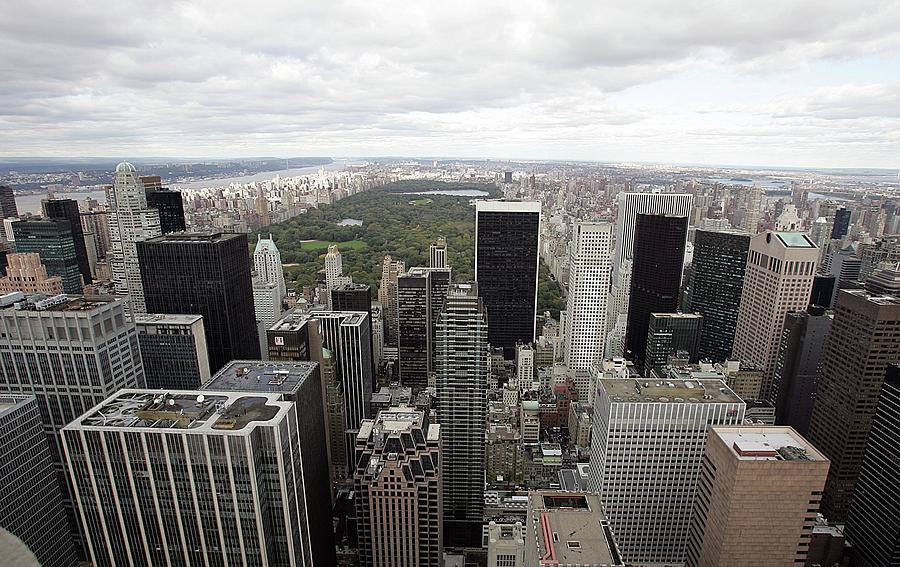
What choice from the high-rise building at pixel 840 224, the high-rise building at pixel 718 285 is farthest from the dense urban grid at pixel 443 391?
the high-rise building at pixel 840 224

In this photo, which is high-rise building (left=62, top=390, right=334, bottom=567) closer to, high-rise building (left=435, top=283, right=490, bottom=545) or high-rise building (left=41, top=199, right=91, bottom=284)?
high-rise building (left=435, top=283, right=490, bottom=545)

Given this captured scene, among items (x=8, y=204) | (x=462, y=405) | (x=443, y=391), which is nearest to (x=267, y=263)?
(x=8, y=204)

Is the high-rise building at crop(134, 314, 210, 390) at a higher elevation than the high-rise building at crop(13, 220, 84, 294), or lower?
lower

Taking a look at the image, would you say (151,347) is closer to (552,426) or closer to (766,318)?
(552,426)

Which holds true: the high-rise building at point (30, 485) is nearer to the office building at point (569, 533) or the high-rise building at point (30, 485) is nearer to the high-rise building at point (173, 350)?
the high-rise building at point (173, 350)

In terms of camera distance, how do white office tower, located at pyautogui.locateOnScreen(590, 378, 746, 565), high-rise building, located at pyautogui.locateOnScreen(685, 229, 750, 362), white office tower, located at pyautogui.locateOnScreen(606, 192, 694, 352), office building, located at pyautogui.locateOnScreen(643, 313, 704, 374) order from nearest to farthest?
white office tower, located at pyautogui.locateOnScreen(590, 378, 746, 565) < office building, located at pyautogui.locateOnScreen(643, 313, 704, 374) < high-rise building, located at pyautogui.locateOnScreen(685, 229, 750, 362) < white office tower, located at pyautogui.locateOnScreen(606, 192, 694, 352)

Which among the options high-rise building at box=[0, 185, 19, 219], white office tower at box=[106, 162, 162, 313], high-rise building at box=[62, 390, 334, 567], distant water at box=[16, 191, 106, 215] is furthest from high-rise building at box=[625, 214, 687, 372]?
high-rise building at box=[0, 185, 19, 219]
